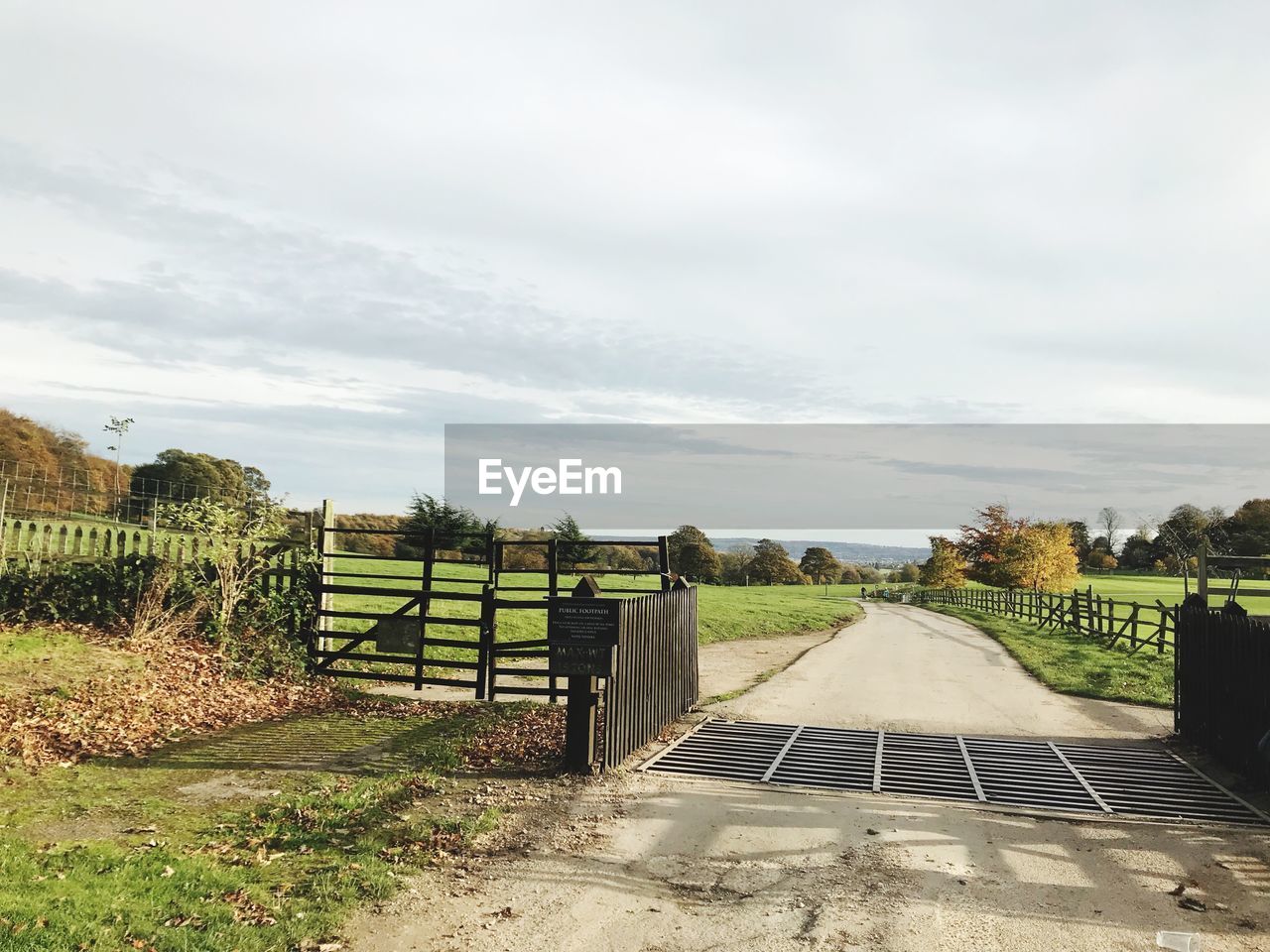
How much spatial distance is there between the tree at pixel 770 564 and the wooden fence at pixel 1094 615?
3255cm

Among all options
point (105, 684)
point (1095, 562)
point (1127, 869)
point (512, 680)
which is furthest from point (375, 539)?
point (1095, 562)

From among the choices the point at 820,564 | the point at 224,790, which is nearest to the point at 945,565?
the point at 820,564

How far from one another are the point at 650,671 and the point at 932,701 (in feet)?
21.0

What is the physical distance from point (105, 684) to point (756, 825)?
8435 mm

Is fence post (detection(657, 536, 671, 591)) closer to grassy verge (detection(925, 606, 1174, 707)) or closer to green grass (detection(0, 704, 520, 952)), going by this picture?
green grass (detection(0, 704, 520, 952))

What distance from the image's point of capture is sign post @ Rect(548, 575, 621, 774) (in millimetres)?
8805

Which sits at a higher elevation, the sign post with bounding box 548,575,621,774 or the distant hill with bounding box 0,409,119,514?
the distant hill with bounding box 0,409,119,514

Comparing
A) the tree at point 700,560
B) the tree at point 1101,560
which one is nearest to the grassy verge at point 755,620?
the tree at point 700,560

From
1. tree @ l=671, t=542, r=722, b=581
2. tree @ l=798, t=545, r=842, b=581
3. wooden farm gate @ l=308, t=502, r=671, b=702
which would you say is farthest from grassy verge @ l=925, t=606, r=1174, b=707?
tree @ l=798, t=545, r=842, b=581

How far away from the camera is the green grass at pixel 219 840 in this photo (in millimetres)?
5203

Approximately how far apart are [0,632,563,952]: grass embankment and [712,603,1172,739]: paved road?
14.7 feet

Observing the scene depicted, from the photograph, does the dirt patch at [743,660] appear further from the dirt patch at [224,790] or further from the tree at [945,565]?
the tree at [945,565]

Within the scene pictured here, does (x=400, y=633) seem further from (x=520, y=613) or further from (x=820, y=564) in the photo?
(x=820, y=564)

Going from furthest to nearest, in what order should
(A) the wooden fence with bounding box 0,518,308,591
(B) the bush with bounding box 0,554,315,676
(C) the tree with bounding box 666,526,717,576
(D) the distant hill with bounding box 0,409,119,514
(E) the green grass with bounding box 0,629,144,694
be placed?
(C) the tree with bounding box 666,526,717,576 < (D) the distant hill with bounding box 0,409,119,514 < (A) the wooden fence with bounding box 0,518,308,591 < (B) the bush with bounding box 0,554,315,676 < (E) the green grass with bounding box 0,629,144,694
